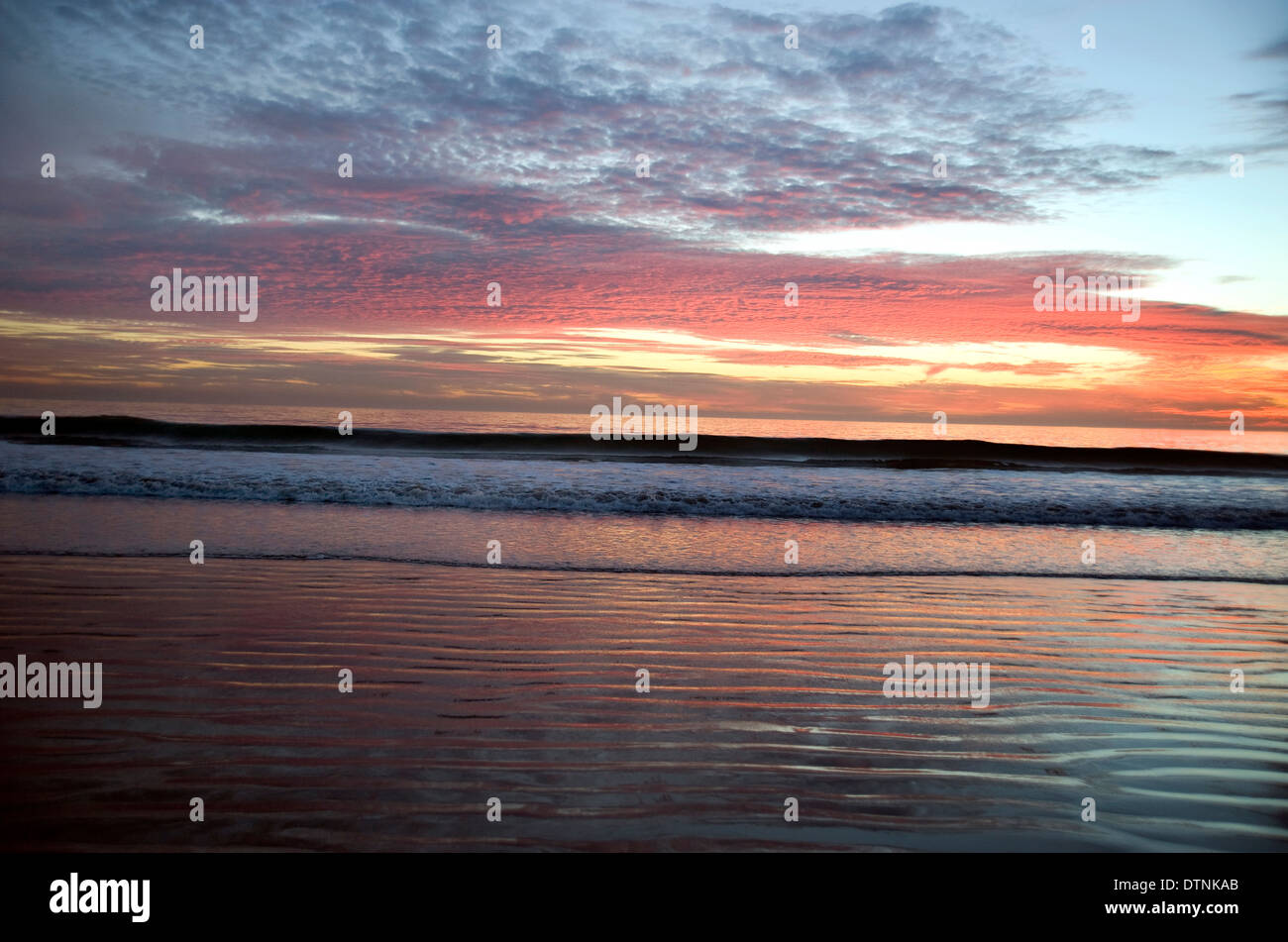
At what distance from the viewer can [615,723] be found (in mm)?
4172

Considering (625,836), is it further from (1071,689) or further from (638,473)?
(638,473)

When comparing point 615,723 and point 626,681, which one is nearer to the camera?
point 615,723

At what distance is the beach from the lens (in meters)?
3.10

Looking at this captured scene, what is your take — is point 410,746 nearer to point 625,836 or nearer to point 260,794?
point 260,794

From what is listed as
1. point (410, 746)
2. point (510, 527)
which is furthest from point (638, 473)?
point (410, 746)

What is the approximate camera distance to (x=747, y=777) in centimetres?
354

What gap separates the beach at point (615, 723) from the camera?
310cm

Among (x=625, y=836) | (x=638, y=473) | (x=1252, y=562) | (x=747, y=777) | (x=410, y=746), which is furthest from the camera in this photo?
(x=638, y=473)

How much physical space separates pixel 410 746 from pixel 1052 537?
1126cm
